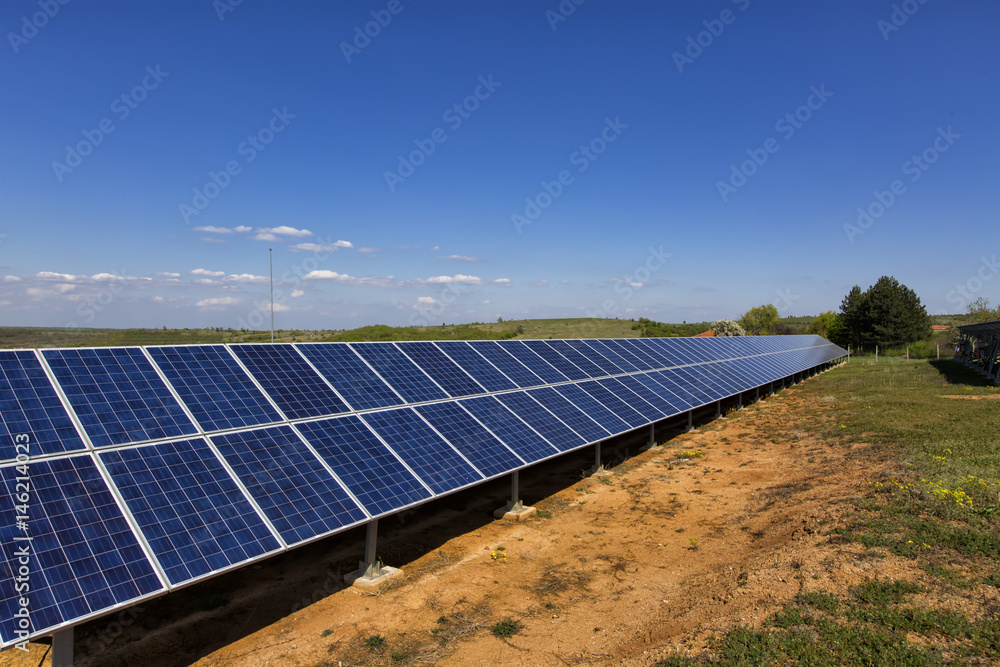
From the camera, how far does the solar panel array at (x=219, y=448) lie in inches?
269

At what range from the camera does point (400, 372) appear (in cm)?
1549

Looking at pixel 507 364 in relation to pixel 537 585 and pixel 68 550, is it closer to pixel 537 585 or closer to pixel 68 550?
pixel 537 585

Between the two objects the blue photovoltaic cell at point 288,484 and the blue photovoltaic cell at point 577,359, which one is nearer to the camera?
the blue photovoltaic cell at point 288,484

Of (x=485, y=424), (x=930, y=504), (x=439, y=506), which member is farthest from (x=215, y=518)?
(x=930, y=504)

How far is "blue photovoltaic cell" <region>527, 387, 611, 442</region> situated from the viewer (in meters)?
16.3

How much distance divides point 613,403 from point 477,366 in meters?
5.39

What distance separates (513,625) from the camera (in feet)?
31.1

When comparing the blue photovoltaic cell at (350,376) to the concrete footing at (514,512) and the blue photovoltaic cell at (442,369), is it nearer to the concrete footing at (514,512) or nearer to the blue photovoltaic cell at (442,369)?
Answer: the blue photovoltaic cell at (442,369)

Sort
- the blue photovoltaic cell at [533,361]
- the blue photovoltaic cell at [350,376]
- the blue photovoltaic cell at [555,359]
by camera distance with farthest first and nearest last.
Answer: the blue photovoltaic cell at [555,359] < the blue photovoltaic cell at [533,361] < the blue photovoltaic cell at [350,376]

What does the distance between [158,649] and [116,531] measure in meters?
3.01

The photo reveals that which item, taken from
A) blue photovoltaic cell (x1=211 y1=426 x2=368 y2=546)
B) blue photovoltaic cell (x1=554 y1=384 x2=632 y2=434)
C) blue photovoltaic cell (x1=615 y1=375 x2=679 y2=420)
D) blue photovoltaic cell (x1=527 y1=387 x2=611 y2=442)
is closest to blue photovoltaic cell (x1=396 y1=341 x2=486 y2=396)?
blue photovoltaic cell (x1=527 y1=387 x2=611 y2=442)

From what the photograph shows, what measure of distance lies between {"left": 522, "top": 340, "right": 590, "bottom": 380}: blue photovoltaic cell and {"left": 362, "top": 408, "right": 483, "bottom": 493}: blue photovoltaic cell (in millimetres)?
9111

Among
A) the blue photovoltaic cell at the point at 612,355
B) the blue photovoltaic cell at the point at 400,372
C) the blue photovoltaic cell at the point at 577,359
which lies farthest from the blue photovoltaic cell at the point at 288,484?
the blue photovoltaic cell at the point at 612,355

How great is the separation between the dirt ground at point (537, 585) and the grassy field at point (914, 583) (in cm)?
45
